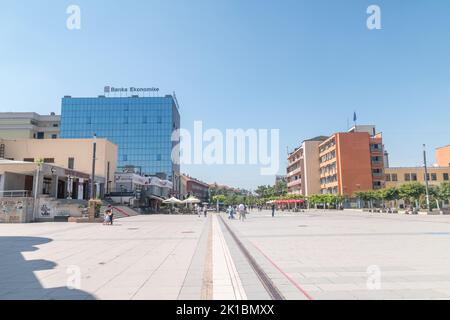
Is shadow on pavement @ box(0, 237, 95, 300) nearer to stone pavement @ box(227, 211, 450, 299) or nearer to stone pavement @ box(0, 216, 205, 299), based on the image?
stone pavement @ box(0, 216, 205, 299)

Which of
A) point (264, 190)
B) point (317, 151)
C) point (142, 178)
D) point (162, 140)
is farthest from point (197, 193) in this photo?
point (142, 178)

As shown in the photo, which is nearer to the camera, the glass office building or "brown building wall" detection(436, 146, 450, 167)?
"brown building wall" detection(436, 146, 450, 167)

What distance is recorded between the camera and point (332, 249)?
493 inches

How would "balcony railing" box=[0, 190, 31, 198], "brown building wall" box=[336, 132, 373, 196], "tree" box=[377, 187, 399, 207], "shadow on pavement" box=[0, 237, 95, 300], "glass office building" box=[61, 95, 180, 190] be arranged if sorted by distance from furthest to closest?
"glass office building" box=[61, 95, 180, 190]
"brown building wall" box=[336, 132, 373, 196]
"tree" box=[377, 187, 399, 207]
"balcony railing" box=[0, 190, 31, 198]
"shadow on pavement" box=[0, 237, 95, 300]

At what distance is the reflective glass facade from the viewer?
3981 inches

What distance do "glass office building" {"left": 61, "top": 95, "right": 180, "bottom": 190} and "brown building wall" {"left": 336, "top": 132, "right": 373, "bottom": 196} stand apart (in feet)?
159

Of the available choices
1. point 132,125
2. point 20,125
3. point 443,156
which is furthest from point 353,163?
point 20,125

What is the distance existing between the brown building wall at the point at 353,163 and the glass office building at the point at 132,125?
48.6 meters

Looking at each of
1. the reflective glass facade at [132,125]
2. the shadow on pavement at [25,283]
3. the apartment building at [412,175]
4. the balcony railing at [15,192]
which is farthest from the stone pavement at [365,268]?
the reflective glass facade at [132,125]

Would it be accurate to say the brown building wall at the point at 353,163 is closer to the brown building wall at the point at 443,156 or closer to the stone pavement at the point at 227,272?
the brown building wall at the point at 443,156

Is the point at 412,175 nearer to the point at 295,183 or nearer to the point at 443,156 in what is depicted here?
the point at 443,156

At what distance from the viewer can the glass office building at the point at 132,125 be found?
332 feet

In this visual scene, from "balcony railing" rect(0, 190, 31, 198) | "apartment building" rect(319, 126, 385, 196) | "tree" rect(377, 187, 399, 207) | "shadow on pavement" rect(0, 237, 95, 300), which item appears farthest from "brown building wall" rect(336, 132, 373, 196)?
"shadow on pavement" rect(0, 237, 95, 300)

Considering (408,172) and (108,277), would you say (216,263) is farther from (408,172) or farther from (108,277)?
(408,172)
